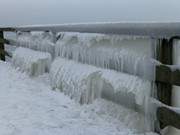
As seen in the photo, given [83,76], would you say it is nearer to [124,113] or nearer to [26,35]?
[124,113]

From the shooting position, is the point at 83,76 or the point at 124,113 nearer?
the point at 124,113

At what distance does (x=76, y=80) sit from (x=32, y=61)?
2.74m

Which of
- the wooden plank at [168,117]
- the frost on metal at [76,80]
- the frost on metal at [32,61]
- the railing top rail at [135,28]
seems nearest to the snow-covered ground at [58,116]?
the frost on metal at [76,80]

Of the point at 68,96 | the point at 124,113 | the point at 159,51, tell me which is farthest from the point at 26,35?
the point at 159,51

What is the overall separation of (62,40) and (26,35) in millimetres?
2896

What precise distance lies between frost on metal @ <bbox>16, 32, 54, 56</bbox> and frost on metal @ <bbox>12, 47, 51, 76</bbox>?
103 mm

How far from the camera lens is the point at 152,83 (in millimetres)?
4168

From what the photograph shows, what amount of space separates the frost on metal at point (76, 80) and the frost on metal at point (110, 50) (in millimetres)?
116

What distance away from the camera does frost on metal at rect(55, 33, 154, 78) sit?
14.3 feet

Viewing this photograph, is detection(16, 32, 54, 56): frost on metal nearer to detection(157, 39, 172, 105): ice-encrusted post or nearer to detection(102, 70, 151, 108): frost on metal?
detection(102, 70, 151, 108): frost on metal

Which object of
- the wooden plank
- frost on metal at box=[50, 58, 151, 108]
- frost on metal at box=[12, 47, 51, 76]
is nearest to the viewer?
the wooden plank

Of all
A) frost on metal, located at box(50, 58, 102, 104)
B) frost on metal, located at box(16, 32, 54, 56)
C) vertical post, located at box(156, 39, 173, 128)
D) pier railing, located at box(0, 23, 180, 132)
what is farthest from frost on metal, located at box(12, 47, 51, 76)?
vertical post, located at box(156, 39, 173, 128)

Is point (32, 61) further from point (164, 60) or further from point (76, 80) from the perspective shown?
point (164, 60)

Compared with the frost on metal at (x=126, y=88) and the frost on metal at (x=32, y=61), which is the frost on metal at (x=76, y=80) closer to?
the frost on metal at (x=126, y=88)
